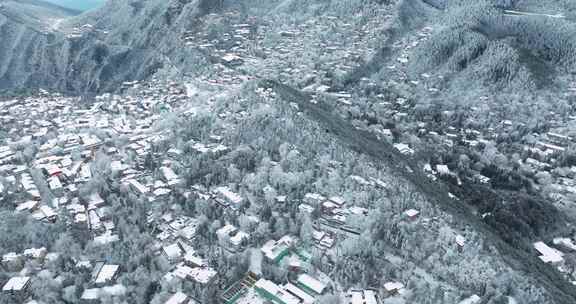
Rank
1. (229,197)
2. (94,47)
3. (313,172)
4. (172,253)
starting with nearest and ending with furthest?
(172,253) < (229,197) < (313,172) < (94,47)

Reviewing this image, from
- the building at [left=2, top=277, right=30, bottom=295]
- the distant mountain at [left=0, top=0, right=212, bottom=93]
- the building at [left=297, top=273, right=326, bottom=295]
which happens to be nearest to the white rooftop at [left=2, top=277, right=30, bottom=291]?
the building at [left=2, top=277, right=30, bottom=295]

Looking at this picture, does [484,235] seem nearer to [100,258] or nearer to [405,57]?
[100,258]

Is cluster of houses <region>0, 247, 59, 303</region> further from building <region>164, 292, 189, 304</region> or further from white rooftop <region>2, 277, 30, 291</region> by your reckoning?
building <region>164, 292, 189, 304</region>

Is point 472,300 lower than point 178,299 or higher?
lower

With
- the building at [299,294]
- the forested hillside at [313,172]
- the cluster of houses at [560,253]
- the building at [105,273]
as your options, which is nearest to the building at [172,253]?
the forested hillside at [313,172]

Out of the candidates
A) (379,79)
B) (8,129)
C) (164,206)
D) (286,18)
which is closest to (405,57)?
(379,79)

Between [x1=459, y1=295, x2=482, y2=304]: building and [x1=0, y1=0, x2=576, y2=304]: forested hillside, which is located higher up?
[x1=0, y1=0, x2=576, y2=304]: forested hillside

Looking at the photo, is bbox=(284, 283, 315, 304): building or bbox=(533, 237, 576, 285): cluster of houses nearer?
bbox=(284, 283, 315, 304): building

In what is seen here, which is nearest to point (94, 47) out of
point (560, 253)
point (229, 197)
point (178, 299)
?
point (229, 197)

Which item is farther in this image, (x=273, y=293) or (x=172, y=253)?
(x=172, y=253)

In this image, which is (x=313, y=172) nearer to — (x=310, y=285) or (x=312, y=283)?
(x=312, y=283)

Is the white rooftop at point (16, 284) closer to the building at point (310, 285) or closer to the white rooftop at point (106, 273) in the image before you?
the white rooftop at point (106, 273)

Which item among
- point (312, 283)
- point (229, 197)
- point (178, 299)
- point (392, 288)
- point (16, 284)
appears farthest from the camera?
point (229, 197)
